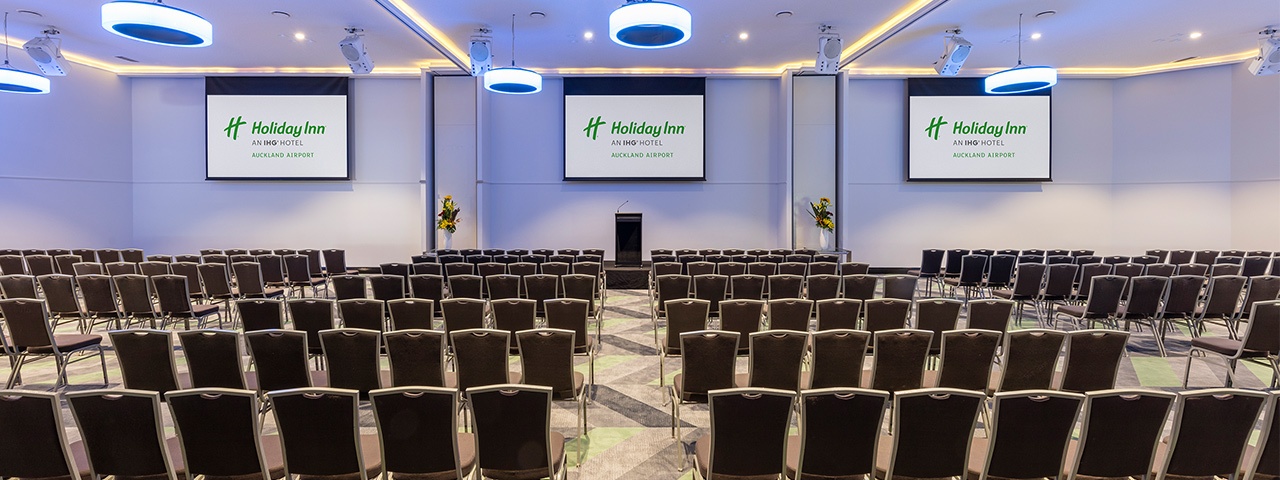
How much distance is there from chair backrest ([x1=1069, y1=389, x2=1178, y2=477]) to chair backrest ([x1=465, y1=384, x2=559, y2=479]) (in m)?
2.33

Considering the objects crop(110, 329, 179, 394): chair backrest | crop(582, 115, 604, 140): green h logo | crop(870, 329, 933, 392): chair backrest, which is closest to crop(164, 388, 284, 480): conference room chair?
crop(110, 329, 179, 394): chair backrest

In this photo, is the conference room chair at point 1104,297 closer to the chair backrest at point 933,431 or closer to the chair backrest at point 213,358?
the chair backrest at point 933,431

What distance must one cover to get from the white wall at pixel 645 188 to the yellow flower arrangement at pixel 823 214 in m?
0.99

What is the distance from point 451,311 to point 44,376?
382 centimetres

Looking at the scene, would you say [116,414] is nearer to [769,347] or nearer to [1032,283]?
[769,347]

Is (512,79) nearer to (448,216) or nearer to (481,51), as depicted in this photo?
(481,51)

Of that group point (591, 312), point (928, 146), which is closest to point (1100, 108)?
point (928, 146)

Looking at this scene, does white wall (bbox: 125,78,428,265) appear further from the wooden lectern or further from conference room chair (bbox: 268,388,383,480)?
conference room chair (bbox: 268,388,383,480)

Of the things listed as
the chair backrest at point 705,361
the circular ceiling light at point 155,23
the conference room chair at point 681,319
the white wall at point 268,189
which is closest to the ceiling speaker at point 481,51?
the white wall at point 268,189

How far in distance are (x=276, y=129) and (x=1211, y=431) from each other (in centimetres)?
1469

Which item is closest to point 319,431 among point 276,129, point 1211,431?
point 1211,431

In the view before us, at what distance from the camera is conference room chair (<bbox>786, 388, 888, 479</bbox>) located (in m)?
2.56

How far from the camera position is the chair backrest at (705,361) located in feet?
12.5

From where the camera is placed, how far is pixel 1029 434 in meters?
2.59
